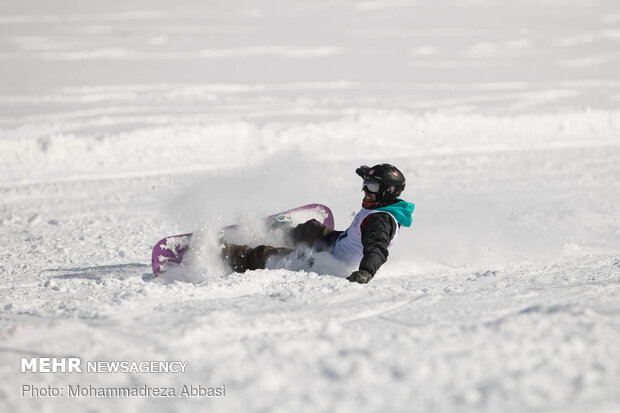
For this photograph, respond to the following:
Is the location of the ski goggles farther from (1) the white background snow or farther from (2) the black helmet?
(1) the white background snow

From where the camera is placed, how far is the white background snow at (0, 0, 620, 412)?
2.66 meters

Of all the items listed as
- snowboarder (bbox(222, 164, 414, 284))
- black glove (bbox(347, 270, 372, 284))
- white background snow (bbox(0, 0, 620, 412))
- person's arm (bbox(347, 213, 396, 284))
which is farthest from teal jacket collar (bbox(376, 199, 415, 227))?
black glove (bbox(347, 270, 372, 284))

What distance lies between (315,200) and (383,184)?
276cm

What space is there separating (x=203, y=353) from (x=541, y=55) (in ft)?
55.4

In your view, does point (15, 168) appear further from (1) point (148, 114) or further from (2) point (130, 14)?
(2) point (130, 14)

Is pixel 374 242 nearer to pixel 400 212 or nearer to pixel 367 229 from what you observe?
pixel 367 229

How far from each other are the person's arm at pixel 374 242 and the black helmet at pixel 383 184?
21cm

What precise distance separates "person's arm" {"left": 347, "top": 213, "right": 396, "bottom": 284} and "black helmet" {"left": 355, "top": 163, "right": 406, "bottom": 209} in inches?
8.2

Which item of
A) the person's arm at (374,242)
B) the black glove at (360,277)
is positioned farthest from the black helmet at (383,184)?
the black glove at (360,277)

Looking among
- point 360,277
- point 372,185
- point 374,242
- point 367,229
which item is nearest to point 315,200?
point 372,185

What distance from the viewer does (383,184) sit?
4.83 metres

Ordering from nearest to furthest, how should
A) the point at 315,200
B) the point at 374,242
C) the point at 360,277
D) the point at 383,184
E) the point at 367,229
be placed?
the point at 360,277
the point at 374,242
the point at 367,229
the point at 383,184
the point at 315,200

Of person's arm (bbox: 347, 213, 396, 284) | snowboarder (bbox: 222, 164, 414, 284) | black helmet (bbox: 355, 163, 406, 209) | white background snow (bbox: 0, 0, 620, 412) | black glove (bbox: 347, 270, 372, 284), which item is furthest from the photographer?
black helmet (bbox: 355, 163, 406, 209)

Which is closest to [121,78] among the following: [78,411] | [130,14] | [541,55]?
[130,14]
